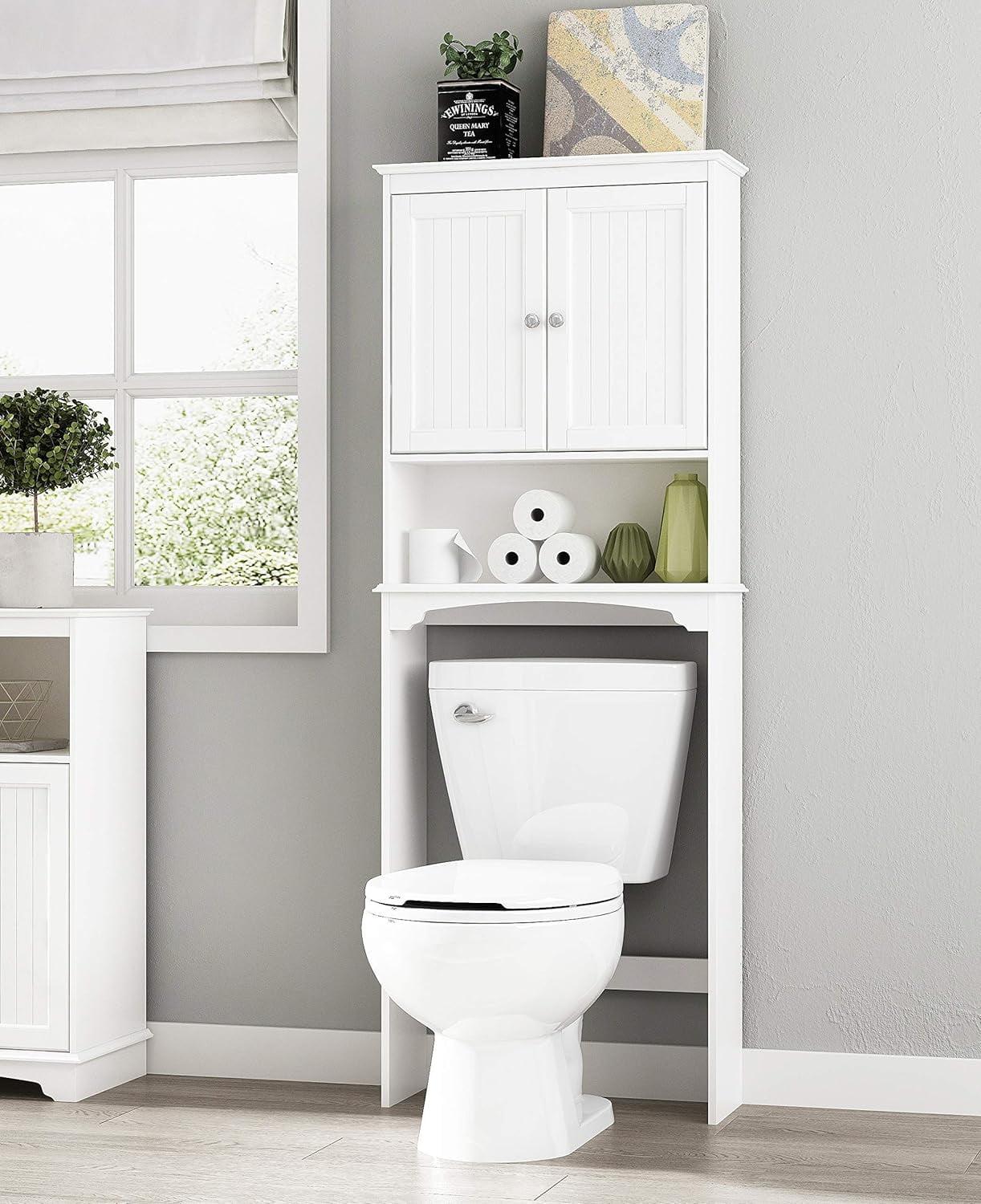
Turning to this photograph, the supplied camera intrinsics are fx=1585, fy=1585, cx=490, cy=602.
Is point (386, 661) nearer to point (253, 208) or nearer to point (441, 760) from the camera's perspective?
point (441, 760)

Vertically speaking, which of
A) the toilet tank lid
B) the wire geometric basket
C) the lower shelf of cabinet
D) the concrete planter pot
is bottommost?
the lower shelf of cabinet

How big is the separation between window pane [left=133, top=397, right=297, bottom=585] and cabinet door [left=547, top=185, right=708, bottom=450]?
0.79 metres

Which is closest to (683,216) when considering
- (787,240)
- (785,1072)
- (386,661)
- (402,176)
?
(787,240)

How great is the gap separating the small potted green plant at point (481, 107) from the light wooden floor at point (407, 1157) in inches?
69.9

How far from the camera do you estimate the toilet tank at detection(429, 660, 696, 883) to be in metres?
2.86

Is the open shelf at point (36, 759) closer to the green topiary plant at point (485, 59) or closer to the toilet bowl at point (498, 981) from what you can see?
the toilet bowl at point (498, 981)

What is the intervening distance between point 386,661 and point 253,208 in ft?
3.65

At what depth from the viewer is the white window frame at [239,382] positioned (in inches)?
125

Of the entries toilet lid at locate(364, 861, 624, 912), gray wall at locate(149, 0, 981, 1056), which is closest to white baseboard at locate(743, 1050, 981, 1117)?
gray wall at locate(149, 0, 981, 1056)

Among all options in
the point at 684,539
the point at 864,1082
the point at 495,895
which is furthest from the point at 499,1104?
the point at 684,539

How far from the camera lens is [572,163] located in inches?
112

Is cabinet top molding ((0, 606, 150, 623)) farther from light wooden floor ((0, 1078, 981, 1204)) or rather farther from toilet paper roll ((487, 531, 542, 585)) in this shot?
light wooden floor ((0, 1078, 981, 1204))

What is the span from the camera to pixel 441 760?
2982 mm

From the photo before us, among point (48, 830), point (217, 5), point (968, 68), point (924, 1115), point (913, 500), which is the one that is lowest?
point (924, 1115)
